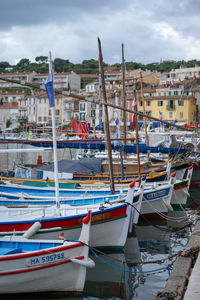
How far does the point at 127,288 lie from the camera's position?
12195 millimetres

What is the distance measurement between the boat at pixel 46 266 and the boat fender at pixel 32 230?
0.92m

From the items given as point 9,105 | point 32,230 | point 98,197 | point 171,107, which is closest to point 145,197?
point 98,197

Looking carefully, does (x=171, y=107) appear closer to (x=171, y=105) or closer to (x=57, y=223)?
(x=171, y=105)

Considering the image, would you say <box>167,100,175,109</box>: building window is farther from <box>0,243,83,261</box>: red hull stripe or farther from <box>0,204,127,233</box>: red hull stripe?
<box>0,243,83,261</box>: red hull stripe

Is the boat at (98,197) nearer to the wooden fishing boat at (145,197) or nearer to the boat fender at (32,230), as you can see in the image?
the wooden fishing boat at (145,197)

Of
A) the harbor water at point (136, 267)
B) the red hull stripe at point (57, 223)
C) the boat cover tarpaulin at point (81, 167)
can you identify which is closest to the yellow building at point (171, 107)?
the boat cover tarpaulin at point (81, 167)

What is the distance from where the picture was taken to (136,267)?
14.2 m

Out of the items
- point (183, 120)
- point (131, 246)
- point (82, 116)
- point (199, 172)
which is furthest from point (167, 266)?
point (82, 116)

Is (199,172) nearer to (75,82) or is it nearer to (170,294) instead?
(170,294)

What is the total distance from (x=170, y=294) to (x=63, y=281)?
3.16 m

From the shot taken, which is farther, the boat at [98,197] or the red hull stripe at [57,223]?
the boat at [98,197]

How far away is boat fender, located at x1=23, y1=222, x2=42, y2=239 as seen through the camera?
1209 cm

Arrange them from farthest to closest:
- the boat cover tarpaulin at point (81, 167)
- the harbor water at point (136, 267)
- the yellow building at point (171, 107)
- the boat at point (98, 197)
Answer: the yellow building at point (171, 107)
the boat cover tarpaulin at point (81, 167)
the boat at point (98, 197)
the harbor water at point (136, 267)

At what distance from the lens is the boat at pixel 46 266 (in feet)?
33.9
